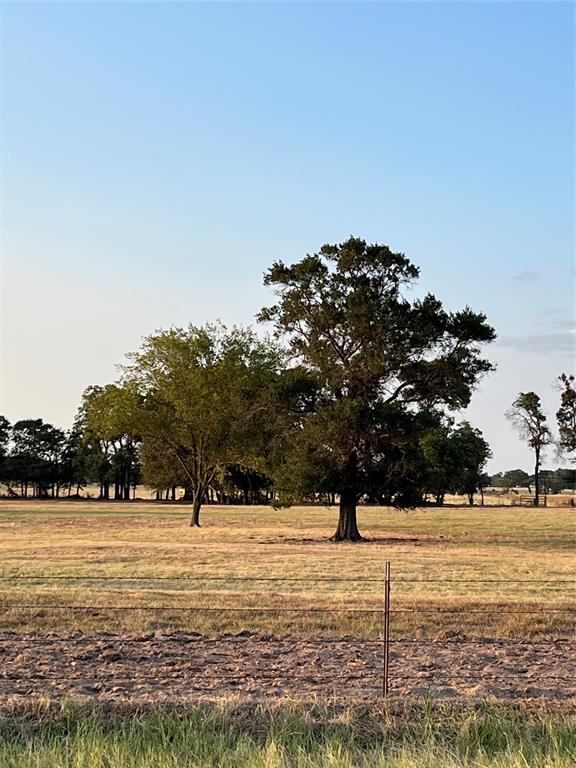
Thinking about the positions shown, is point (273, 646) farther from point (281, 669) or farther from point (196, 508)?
point (196, 508)

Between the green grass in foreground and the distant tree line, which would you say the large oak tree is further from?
the green grass in foreground

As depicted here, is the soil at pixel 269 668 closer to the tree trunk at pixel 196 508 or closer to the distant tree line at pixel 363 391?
the distant tree line at pixel 363 391

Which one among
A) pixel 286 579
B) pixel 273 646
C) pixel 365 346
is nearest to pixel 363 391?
pixel 365 346

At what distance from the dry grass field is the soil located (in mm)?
971

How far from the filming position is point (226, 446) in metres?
53.2

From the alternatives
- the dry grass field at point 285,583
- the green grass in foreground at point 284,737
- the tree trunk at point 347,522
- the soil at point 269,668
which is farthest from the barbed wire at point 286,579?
the tree trunk at point 347,522

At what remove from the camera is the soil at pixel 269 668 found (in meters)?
10.3

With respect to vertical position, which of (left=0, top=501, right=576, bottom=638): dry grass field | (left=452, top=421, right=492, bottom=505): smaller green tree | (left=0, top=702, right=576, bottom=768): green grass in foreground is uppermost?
(left=452, top=421, right=492, bottom=505): smaller green tree

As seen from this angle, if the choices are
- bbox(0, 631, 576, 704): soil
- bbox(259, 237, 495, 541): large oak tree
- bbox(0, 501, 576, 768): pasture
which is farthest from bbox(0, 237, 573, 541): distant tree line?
bbox(0, 631, 576, 704): soil

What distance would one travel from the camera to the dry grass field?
50.2ft

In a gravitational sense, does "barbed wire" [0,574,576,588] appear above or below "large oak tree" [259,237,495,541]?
below

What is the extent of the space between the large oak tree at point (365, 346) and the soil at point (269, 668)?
22.4 m

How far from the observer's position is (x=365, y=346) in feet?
121

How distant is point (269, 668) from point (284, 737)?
3171mm
